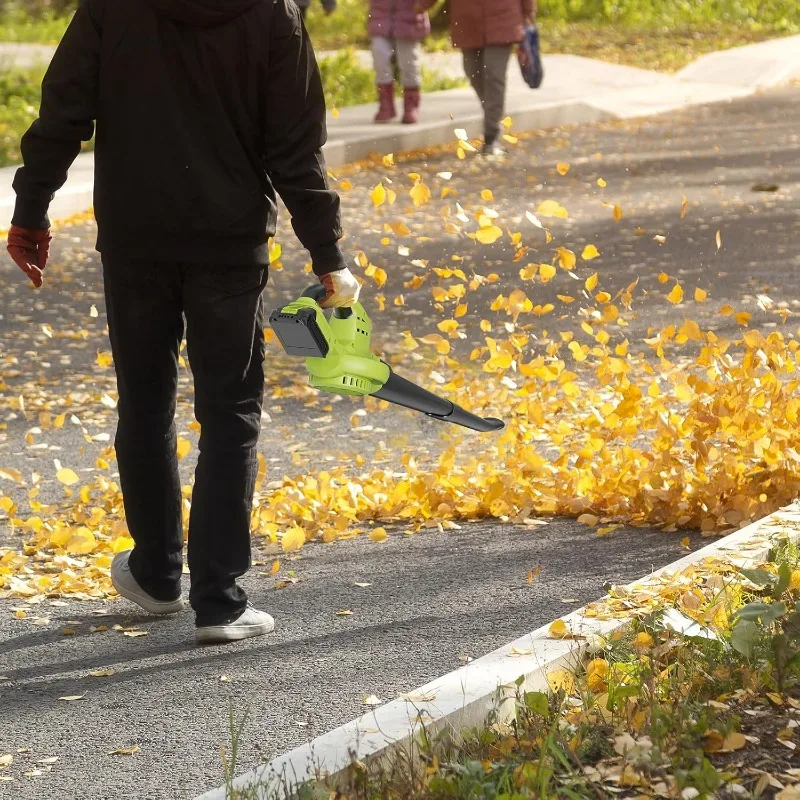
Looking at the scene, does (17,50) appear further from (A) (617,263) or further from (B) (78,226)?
(A) (617,263)

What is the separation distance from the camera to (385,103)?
15.7m

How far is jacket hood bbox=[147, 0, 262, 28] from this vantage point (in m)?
3.62

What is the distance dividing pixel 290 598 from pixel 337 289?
1.08 m

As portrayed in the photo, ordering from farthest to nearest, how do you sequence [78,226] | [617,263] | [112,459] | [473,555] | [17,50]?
[17,50], [78,226], [617,263], [112,459], [473,555]

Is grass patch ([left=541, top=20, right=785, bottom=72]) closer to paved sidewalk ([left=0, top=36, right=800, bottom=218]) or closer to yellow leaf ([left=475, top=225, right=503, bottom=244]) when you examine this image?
paved sidewalk ([left=0, top=36, right=800, bottom=218])

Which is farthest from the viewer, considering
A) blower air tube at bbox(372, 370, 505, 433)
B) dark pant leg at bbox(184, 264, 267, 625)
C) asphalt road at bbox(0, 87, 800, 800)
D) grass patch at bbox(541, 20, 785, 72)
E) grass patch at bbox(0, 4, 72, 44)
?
grass patch at bbox(541, 20, 785, 72)

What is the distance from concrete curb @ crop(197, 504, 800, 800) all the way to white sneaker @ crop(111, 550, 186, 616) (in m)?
1.24

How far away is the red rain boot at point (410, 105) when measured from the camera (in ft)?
51.0

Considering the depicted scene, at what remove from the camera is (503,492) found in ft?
17.6

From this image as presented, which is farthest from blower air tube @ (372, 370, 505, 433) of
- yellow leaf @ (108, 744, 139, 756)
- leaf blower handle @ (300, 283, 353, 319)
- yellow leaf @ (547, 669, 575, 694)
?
yellow leaf @ (108, 744, 139, 756)

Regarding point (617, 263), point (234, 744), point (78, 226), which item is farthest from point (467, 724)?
point (78, 226)

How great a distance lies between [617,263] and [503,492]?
16.4 feet

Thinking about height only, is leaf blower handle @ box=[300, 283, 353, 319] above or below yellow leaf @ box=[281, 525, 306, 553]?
above

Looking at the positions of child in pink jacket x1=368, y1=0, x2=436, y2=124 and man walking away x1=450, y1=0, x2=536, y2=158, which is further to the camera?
child in pink jacket x1=368, y1=0, x2=436, y2=124
